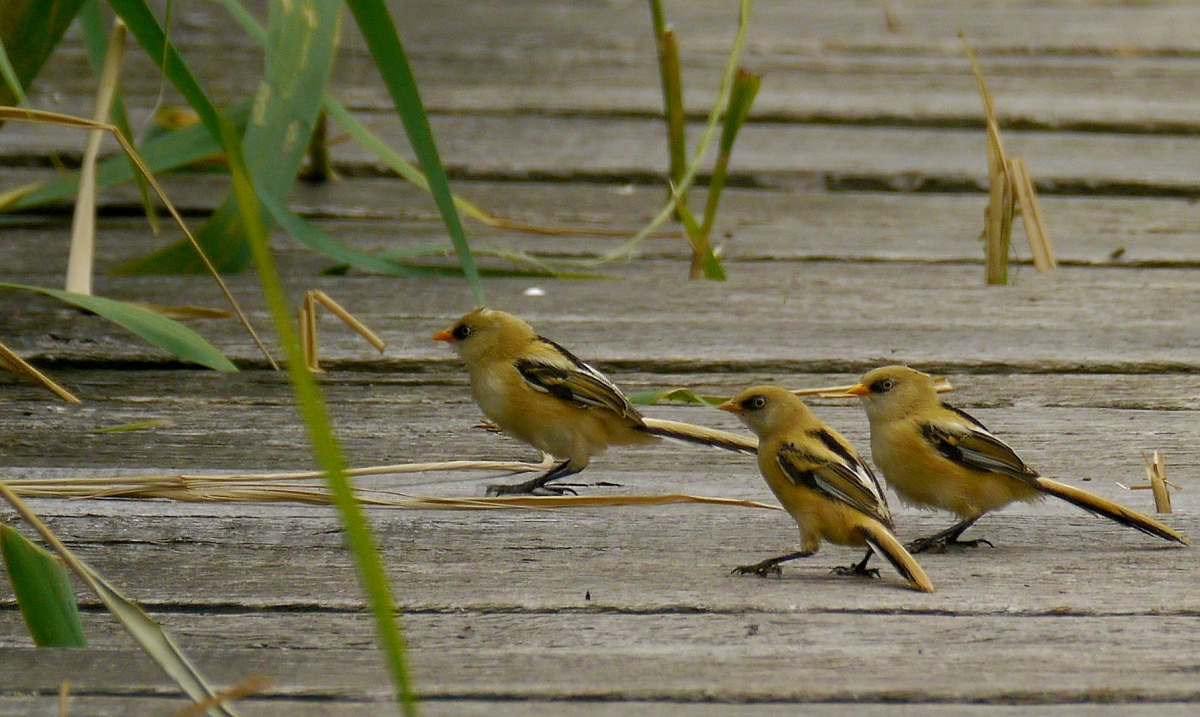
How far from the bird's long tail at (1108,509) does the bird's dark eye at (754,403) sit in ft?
1.43

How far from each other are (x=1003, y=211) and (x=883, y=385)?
991 millimetres

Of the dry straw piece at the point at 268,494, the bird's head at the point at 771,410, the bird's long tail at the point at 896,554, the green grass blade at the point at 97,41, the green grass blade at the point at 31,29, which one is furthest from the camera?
the green grass blade at the point at 97,41

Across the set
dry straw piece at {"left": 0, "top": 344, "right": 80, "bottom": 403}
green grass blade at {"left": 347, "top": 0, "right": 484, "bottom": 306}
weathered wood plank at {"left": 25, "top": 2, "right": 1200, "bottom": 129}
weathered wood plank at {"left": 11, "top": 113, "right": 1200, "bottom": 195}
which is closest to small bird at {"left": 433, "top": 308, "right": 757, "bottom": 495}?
green grass blade at {"left": 347, "top": 0, "right": 484, "bottom": 306}

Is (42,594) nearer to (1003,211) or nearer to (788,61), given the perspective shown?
(1003,211)

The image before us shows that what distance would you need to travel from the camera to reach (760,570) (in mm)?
1896

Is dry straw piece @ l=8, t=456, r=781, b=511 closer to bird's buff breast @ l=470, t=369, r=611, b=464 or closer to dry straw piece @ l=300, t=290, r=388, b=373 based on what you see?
bird's buff breast @ l=470, t=369, r=611, b=464

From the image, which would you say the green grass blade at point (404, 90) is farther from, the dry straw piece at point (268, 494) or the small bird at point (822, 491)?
the small bird at point (822, 491)

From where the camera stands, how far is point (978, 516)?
2201mm

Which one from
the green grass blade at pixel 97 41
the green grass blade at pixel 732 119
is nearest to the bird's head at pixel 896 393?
the green grass blade at pixel 732 119

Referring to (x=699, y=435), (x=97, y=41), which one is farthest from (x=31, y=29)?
(x=699, y=435)

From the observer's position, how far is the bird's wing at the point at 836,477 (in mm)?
2055

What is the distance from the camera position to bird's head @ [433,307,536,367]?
8.53 ft

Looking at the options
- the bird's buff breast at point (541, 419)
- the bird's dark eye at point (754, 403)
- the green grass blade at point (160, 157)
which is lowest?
the bird's dark eye at point (754, 403)

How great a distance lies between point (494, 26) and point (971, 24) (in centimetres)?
195
